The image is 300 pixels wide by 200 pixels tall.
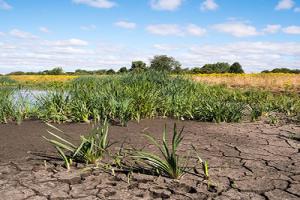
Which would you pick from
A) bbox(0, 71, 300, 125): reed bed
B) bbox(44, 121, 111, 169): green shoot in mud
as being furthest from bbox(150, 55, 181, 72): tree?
bbox(44, 121, 111, 169): green shoot in mud

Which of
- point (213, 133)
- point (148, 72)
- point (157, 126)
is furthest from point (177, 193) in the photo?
point (148, 72)

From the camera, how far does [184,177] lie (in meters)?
3.54

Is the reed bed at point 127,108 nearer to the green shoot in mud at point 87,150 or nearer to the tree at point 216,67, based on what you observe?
the green shoot in mud at point 87,150

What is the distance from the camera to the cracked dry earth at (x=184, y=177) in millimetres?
3178

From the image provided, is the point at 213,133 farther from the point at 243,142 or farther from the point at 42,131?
the point at 42,131

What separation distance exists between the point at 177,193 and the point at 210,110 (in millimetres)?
3898

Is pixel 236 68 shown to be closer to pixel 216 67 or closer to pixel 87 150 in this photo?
pixel 216 67

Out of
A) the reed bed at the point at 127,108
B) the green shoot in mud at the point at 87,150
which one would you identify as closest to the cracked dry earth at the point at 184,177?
the green shoot in mud at the point at 87,150

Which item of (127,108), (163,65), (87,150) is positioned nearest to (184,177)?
(87,150)

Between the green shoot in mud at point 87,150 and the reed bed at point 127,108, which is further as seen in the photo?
the reed bed at point 127,108

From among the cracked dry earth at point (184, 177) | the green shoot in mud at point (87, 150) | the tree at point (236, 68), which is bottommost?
the cracked dry earth at point (184, 177)

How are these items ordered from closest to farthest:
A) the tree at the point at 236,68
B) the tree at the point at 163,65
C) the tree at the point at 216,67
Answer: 1. the tree at the point at 163,65
2. the tree at the point at 216,67
3. the tree at the point at 236,68

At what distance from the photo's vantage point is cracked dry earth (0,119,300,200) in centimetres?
318

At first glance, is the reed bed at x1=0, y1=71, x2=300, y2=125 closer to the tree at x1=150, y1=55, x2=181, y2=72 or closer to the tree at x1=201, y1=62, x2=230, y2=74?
the tree at x1=150, y1=55, x2=181, y2=72
